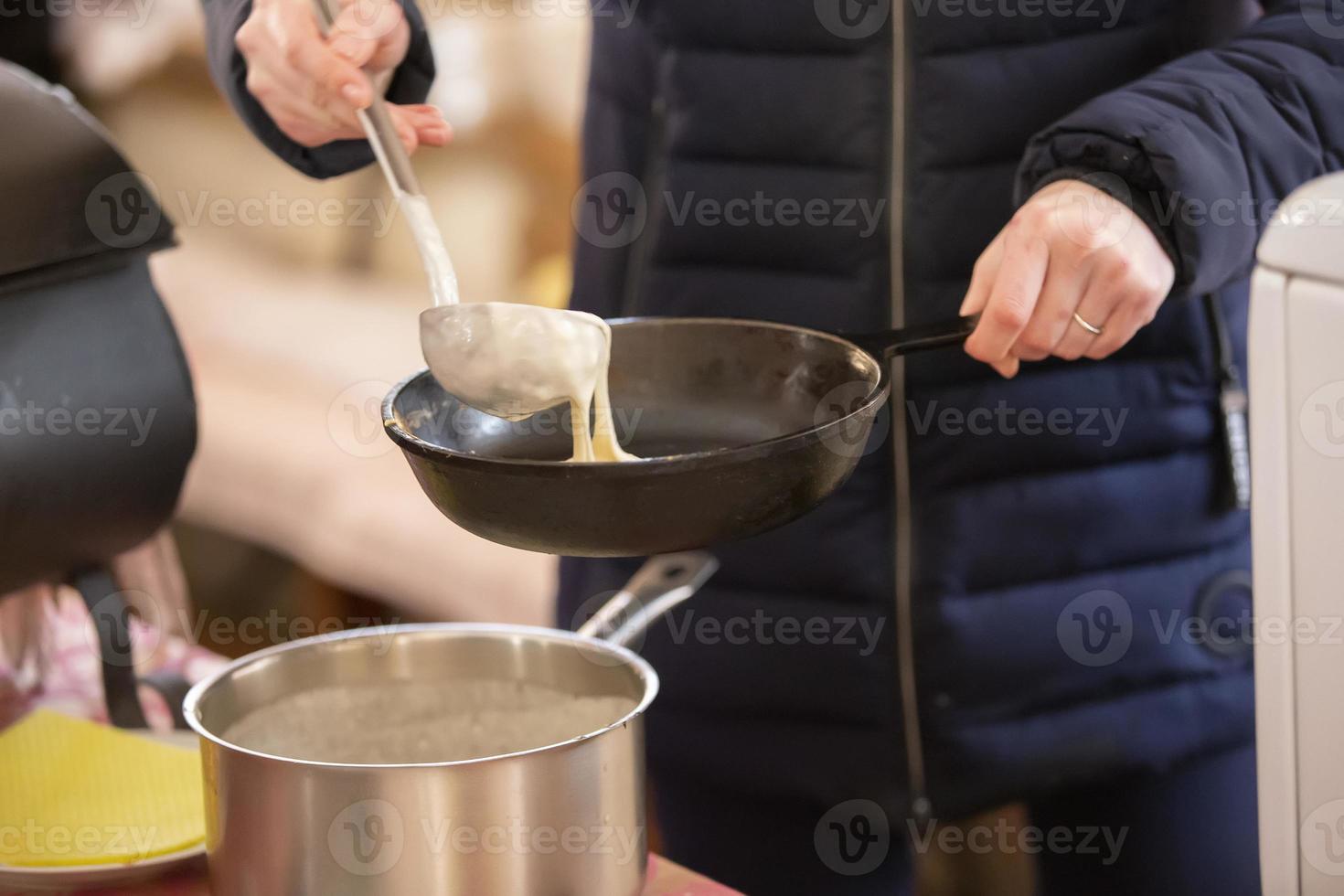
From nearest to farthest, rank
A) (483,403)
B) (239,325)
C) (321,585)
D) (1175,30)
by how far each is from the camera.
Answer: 1. (483,403)
2. (1175,30)
3. (321,585)
4. (239,325)

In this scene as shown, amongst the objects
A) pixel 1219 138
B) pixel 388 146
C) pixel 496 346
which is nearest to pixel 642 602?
pixel 496 346

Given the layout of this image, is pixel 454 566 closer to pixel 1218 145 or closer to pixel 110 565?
pixel 110 565

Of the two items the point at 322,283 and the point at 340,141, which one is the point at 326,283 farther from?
the point at 340,141

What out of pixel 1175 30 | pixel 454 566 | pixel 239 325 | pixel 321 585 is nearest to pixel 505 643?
pixel 1175 30

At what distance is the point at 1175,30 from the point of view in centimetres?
101

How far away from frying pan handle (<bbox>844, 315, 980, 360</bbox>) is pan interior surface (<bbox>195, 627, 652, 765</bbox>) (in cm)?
23

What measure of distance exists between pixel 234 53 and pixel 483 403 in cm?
41

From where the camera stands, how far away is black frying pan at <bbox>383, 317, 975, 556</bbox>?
0.65 meters

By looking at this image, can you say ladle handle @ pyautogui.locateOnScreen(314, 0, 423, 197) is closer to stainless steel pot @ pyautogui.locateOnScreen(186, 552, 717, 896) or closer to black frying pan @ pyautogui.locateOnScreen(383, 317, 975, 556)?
black frying pan @ pyautogui.locateOnScreen(383, 317, 975, 556)

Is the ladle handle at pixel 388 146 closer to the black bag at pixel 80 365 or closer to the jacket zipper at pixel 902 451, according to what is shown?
the black bag at pixel 80 365

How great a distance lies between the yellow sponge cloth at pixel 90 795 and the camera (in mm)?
779

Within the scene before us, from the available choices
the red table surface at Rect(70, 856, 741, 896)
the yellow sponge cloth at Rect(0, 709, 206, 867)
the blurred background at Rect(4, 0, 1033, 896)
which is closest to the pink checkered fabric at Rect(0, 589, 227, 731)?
the yellow sponge cloth at Rect(0, 709, 206, 867)

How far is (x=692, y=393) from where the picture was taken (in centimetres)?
88

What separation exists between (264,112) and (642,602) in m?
0.47
